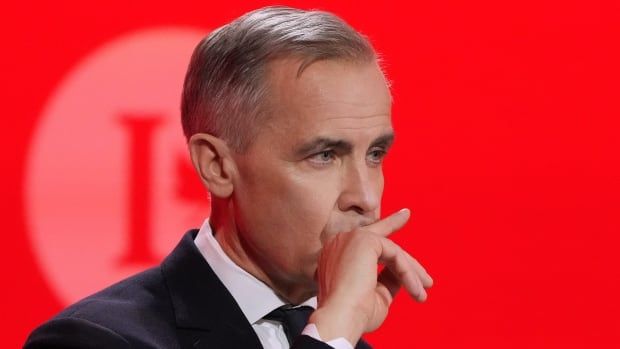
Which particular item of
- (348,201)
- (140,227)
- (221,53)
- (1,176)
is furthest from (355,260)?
(1,176)

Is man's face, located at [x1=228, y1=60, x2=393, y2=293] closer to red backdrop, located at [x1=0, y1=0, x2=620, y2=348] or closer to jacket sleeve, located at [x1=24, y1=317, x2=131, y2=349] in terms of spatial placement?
jacket sleeve, located at [x1=24, y1=317, x2=131, y2=349]

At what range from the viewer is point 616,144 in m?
3.55

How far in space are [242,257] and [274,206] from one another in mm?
181

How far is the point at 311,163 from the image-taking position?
7.09 feet

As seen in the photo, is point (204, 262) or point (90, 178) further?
point (90, 178)

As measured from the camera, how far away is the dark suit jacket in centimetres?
209

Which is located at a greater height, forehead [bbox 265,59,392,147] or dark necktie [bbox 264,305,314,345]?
forehead [bbox 265,59,392,147]

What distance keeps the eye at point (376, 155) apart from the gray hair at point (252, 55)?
0.63ft

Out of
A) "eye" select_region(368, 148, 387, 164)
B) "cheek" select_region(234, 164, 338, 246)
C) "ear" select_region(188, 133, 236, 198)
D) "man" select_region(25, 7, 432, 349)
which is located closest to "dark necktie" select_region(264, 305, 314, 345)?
"man" select_region(25, 7, 432, 349)

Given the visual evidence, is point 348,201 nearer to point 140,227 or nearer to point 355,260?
point 355,260

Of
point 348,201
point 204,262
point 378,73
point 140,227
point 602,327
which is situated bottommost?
point 602,327

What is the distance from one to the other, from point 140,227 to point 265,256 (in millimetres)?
1004

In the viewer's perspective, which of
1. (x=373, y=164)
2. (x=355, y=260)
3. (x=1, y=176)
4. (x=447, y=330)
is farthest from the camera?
(x=447, y=330)

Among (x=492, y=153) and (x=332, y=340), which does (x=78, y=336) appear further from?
(x=492, y=153)
